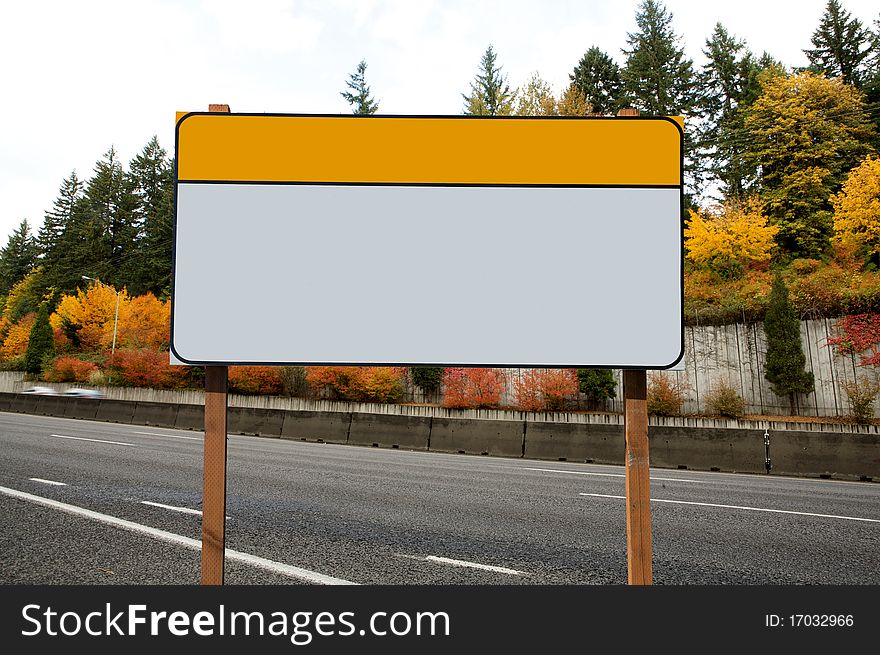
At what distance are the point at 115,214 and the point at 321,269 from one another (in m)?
86.5

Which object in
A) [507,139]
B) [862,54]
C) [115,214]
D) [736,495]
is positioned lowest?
[736,495]

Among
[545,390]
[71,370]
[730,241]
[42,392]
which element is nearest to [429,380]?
[545,390]

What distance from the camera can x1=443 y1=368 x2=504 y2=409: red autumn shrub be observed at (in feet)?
90.5

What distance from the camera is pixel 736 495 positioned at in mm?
9453

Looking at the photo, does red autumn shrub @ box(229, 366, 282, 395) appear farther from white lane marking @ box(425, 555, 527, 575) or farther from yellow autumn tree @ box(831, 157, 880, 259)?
yellow autumn tree @ box(831, 157, 880, 259)

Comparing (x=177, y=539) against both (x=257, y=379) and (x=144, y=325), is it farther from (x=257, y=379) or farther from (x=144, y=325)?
(x=144, y=325)

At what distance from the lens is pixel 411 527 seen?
6320 mm

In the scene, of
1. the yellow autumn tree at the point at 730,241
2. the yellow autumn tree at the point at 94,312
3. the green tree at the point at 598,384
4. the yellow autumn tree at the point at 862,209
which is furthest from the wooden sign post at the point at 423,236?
the yellow autumn tree at the point at 94,312

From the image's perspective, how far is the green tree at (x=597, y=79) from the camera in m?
59.1

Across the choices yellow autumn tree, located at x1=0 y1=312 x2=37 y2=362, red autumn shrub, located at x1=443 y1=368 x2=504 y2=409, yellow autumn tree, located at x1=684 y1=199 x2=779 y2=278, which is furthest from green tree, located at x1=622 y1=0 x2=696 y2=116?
yellow autumn tree, located at x1=0 y1=312 x2=37 y2=362

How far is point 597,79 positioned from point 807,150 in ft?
90.7

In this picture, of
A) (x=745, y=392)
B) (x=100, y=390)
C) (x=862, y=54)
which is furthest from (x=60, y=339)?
(x=862, y=54)

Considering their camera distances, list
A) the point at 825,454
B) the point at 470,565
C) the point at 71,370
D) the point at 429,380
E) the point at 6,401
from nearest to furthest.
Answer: the point at 470,565, the point at 825,454, the point at 429,380, the point at 6,401, the point at 71,370

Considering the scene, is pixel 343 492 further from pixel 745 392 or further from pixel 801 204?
pixel 801 204
